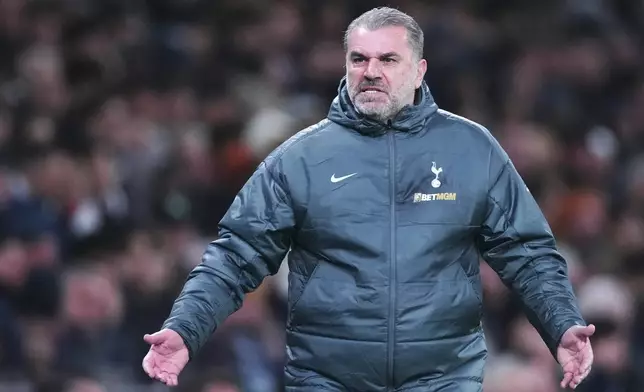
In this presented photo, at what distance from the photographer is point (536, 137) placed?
1110 cm

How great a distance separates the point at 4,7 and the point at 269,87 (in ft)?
6.45

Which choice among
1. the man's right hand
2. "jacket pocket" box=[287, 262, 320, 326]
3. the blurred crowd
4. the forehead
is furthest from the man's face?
the blurred crowd

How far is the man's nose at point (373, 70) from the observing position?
538cm

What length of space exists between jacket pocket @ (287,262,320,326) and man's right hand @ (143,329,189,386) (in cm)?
45

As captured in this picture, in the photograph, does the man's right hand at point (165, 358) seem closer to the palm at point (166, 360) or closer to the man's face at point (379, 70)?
the palm at point (166, 360)

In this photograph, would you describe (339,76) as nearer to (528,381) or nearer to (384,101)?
(528,381)

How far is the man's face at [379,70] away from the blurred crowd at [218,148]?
2816 mm

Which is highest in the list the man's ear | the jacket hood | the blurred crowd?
the man's ear

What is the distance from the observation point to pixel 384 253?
5.29m

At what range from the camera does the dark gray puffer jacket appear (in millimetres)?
5273

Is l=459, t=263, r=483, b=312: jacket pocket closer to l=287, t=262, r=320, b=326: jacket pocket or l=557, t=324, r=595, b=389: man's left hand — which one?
l=557, t=324, r=595, b=389: man's left hand

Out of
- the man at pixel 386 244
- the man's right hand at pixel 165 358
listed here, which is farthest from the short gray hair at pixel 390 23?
the man's right hand at pixel 165 358

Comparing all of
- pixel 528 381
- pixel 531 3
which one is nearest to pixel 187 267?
pixel 528 381

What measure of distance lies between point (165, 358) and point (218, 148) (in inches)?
216
